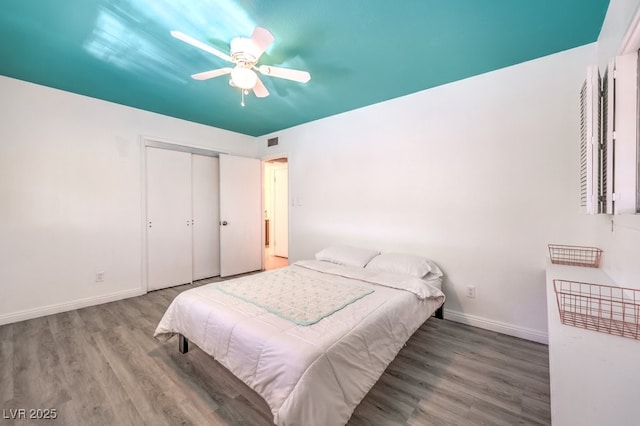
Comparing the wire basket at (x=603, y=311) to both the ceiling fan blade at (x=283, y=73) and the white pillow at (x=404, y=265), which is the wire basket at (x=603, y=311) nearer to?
the white pillow at (x=404, y=265)

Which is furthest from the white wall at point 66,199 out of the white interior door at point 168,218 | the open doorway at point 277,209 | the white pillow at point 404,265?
the white pillow at point 404,265

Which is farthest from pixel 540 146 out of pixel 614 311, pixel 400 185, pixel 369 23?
pixel 369 23

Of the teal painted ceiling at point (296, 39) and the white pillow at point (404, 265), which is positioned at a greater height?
the teal painted ceiling at point (296, 39)

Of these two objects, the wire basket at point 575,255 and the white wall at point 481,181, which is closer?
the wire basket at point 575,255

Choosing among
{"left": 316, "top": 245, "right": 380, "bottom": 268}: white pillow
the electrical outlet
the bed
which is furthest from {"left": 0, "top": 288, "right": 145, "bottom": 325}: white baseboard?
the electrical outlet

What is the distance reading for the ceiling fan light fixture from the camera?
1.92m

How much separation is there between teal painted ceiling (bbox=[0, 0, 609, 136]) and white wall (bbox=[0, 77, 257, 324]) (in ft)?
1.21

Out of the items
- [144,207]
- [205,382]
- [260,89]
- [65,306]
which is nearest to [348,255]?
[205,382]

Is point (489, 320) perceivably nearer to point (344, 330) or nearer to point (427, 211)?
point (427, 211)

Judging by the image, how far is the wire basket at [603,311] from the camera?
100 centimetres

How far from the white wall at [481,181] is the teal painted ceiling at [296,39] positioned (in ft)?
0.87

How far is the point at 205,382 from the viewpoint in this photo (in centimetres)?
177

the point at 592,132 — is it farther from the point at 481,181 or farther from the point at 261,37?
the point at 261,37

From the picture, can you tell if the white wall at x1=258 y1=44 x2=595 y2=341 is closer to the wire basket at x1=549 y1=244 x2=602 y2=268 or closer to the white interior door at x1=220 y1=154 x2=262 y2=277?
the wire basket at x1=549 y1=244 x2=602 y2=268
